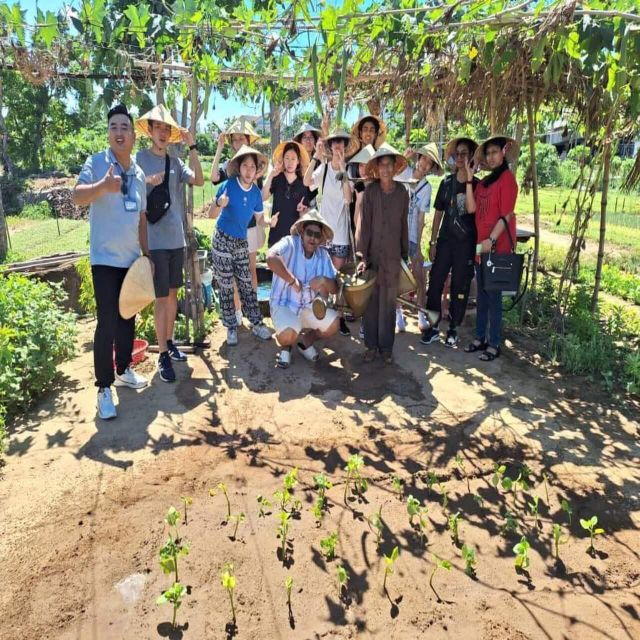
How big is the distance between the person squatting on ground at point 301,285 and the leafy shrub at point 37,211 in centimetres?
1533

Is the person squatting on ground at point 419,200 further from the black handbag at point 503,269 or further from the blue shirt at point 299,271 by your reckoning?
the blue shirt at point 299,271

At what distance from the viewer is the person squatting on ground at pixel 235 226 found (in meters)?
4.46

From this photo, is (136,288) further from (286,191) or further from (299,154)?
(299,154)

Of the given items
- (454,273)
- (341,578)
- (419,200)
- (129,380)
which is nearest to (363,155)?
(419,200)

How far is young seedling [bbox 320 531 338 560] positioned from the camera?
2357mm

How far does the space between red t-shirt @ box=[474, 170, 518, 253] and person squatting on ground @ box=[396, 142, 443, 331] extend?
600 millimetres

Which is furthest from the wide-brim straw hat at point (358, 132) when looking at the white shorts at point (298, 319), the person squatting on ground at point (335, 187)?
the white shorts at point (298, 319)

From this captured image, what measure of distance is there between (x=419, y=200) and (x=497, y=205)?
97 cm

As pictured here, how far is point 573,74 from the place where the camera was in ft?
15.6

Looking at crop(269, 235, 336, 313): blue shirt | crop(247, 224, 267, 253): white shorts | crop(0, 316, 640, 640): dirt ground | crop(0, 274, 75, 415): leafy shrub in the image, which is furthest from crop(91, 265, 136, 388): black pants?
crop(247, 224, 267, 253): white shorts

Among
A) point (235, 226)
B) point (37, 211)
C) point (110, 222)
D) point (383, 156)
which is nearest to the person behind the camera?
point (110, 222)

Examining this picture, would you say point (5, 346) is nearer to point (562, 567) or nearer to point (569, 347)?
point (562, 567)

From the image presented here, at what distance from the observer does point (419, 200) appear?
5184mm

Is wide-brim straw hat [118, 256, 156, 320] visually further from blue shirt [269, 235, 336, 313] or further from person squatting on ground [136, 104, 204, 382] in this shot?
blue shirt [269, 235, 336, 313]
